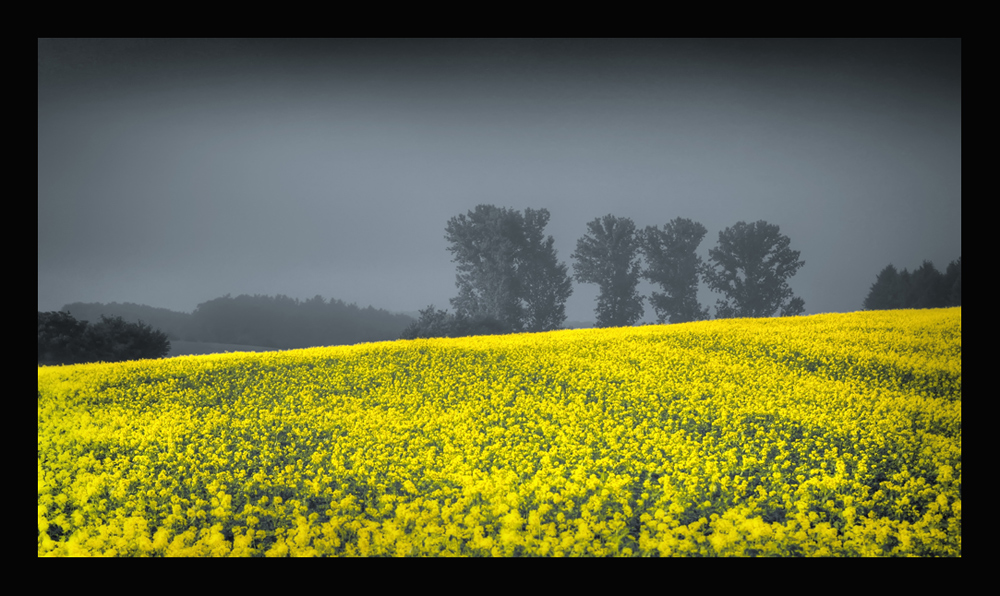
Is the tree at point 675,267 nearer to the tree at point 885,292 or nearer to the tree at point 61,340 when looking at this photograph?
the tree at point 885,292

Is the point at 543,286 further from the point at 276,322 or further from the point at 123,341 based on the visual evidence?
the point at 123,341

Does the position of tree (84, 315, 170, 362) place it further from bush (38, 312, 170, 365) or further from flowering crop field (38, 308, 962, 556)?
flowering crop field (38, 308, 962, 556)

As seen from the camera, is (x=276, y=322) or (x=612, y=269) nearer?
(x=276, y=322)

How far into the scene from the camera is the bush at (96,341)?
9586 millimetres

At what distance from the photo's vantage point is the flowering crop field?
4758 mm

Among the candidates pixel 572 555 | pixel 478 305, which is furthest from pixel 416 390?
pixel 478 305

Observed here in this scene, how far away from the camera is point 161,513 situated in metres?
5.15

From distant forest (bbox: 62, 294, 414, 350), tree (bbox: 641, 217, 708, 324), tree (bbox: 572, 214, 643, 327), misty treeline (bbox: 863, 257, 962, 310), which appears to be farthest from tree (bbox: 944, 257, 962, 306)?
distant forest (bbox: 62, 294, 414, 350)

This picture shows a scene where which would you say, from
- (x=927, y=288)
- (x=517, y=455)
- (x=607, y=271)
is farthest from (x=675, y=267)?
(x=517, y=455)

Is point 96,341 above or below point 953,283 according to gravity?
below

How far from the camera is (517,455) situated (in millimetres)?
6043

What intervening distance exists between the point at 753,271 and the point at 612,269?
10.4 feet
